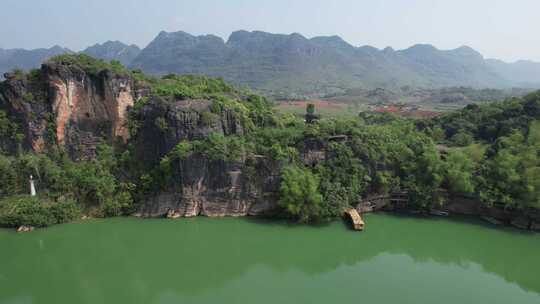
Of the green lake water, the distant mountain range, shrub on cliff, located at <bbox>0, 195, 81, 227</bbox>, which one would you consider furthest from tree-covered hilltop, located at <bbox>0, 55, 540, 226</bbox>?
the distant mountain range

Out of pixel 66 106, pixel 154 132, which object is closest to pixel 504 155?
pixel 154 132

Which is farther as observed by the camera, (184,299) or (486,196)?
(486,196)

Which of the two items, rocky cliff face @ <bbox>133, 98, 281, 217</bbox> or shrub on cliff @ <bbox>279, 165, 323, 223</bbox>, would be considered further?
rocky cliff face @ <bbox>133, 98, 281, 217</bbox>

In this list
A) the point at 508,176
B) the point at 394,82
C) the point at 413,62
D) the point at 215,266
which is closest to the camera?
the point at 215,266

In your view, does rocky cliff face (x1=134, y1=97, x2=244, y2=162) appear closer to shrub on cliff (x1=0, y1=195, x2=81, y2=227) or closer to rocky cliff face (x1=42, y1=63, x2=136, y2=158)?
rocky cliff face (x1=42, y1=63, x2=136, y2=158)

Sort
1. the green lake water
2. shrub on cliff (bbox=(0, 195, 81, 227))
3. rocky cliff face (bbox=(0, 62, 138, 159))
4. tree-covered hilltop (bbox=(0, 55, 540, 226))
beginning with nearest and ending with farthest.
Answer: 1. the green lake water
2. shrub on cliff (bbox=(0, 195, 81, 227))
3. tree-covered hilltop (bbox=(0, 55, 540, 226))
4. rocky cliff face (bbox=(0, 62, 138, 159))

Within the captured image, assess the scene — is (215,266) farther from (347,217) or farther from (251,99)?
(251,99)

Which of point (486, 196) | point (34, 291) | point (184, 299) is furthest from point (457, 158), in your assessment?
point (34, 291)

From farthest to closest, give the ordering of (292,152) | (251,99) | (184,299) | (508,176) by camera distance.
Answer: (251,99)
(292,152)
(508,176)
(184,299)
